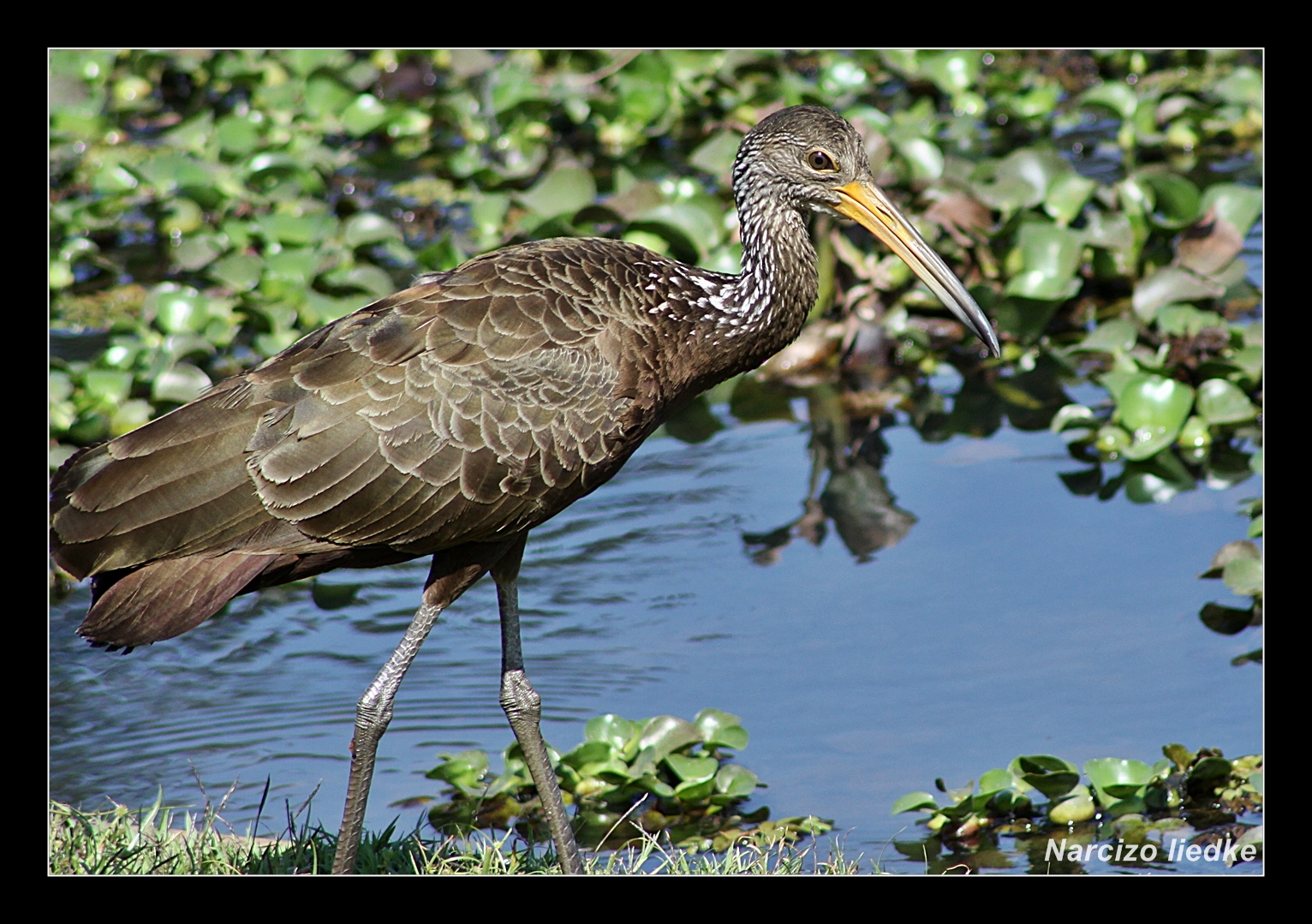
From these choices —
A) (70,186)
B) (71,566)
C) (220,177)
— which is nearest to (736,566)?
(71,566)

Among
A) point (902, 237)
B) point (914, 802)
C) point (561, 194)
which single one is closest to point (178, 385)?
point (561, 194)

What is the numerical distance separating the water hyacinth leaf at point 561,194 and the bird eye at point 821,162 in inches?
165

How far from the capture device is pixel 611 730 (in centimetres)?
540

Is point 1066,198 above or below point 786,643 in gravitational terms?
above

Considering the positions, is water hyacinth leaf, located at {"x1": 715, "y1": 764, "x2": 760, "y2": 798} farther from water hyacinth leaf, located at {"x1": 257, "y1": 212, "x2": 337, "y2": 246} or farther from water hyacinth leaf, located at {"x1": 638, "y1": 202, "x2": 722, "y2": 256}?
water hyacinth leaf, located at {"x1": 257, "y1": 212, "x2": 337, "y2": 246}

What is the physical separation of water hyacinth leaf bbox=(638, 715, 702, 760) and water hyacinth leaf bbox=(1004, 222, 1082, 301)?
380cm

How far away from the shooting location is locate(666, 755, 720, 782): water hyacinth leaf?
5273mm

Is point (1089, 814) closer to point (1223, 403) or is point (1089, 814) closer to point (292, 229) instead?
point (1223, 403)

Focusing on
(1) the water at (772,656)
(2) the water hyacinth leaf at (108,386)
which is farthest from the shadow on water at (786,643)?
(2) the water hyacinth leaf at (108,386)

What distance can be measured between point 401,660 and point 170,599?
26.2 inches

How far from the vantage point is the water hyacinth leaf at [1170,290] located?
809cm

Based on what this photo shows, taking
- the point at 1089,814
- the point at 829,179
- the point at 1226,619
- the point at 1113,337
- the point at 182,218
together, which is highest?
the point at 182,218

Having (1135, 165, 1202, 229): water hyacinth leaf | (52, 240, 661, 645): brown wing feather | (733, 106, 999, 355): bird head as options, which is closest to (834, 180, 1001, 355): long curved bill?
(733, 106, 999, 355): bird head

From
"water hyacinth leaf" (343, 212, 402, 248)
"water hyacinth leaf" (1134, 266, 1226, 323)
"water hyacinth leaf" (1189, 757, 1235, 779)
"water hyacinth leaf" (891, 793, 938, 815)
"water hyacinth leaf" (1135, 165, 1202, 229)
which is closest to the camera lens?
"water hyacinth leaf" (891, 793, 938, 815)
